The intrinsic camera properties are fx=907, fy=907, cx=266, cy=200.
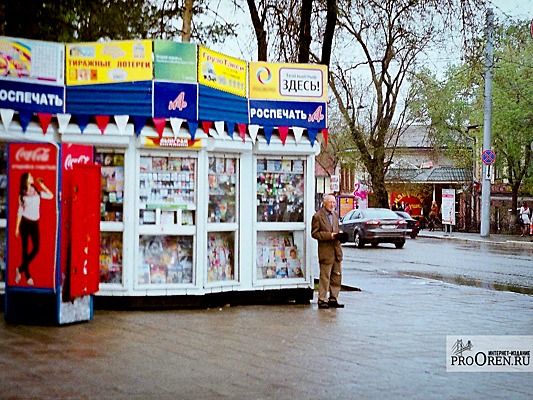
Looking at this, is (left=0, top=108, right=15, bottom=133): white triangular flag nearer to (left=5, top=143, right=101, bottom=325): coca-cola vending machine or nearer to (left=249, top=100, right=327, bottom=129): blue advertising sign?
(left=5, top=143, right=101, bottom=325): coca-cola vending machine

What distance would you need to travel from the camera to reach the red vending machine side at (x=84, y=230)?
1141 cm

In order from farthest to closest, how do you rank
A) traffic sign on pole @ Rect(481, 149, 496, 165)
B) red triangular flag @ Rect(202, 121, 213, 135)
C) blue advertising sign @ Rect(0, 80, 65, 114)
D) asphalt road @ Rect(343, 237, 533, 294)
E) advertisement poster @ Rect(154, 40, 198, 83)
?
traffic sign on pole @ Rect(481, 149, 496, 165) → asphalt road @ Rect(343, 237, 533, 294) → red triangular flag @ Rect(202, 121, 213, 135) → advertisement poster @ Rect(154, 40, 198, 83) → blue advertising sign @ Rect(0, 80, 65, 114)

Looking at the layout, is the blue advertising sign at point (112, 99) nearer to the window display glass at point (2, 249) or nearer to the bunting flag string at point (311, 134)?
the window display glass at point (2, 249)

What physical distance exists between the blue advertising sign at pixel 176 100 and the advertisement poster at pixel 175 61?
10 cm

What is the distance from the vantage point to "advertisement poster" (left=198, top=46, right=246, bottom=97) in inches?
518

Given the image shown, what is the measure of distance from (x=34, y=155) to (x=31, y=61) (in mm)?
1914

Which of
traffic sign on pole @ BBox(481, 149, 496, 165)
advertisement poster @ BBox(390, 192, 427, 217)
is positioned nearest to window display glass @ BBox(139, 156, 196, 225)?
traffic sign on pole @ BBox(481, 149, 496, 165)

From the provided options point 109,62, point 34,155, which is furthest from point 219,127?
point 34,155

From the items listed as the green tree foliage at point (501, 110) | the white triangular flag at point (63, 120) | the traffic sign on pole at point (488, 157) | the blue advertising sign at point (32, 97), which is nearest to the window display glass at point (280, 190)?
the white triangular flag at point (63, 120)

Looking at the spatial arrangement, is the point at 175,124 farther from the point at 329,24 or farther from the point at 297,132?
the point at 329,24

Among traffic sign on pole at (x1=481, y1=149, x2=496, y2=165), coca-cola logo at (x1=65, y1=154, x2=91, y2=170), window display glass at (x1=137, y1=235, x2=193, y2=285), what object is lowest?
window display glass at (x1=137, y1=235, x2=193, y2=285)

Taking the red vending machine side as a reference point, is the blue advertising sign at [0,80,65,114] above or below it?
above

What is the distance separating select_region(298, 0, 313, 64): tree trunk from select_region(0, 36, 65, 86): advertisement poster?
6.08 meters

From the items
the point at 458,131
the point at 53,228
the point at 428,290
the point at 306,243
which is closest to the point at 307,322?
the point at 306,243
